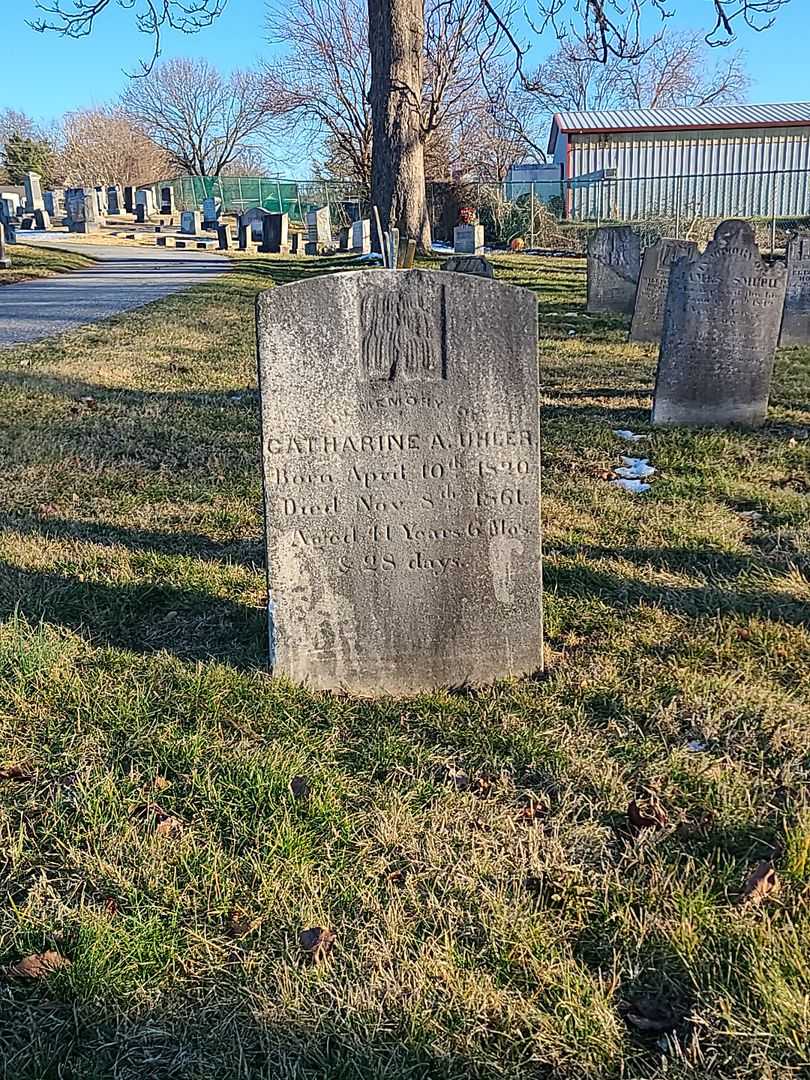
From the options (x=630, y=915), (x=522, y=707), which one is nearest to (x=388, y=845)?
(x=630, y=915)

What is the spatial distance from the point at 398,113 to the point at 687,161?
20236 millimetres

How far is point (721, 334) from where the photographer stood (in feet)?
23.9

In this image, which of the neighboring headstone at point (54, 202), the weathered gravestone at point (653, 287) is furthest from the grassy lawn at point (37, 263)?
the neighboring headstone at point (54, 202)

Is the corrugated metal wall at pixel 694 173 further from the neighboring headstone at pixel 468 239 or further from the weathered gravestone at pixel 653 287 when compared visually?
the weathered gravestone at pixel 653 287

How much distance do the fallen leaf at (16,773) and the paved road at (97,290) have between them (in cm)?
935

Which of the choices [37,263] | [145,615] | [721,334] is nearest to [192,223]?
[37,263]

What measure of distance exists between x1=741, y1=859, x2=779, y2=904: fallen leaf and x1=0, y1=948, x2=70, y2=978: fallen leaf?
1.64 m

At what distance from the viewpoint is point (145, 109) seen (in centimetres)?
7150

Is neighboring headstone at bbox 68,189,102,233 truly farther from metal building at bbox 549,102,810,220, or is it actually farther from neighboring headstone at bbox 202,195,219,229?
metal building at bbox 549,102,810,220

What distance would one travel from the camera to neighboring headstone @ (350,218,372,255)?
30.6m

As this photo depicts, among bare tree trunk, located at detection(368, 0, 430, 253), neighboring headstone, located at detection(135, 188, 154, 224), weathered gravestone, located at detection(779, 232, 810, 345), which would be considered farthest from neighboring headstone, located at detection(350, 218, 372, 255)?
neighboring headstone, located at detection(135, 188, 154, 224)

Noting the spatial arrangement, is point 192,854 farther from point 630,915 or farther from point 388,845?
point 630,915

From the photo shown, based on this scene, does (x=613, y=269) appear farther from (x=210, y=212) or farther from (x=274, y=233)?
(x=210, y=212)

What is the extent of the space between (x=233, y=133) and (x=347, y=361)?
77.8m
